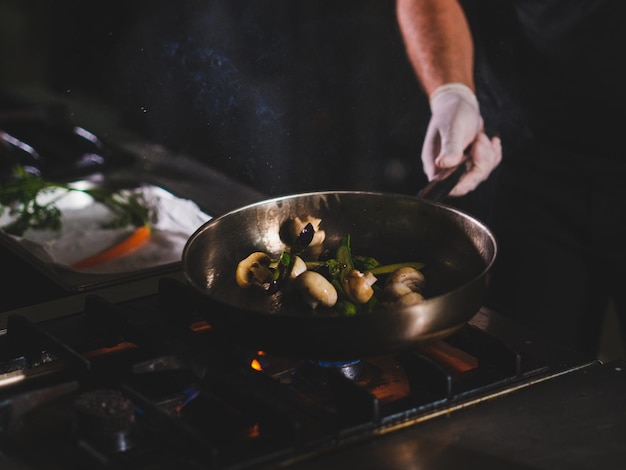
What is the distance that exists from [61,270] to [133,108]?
38 cm

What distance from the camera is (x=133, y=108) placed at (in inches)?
63.8

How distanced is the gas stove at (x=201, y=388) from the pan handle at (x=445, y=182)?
37cm

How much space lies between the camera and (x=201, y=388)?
3.13 ft

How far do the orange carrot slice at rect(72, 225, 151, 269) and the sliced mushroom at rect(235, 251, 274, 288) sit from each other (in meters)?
0.45

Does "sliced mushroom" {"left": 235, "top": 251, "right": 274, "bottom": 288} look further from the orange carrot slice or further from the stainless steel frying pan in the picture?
the orange carrot slice

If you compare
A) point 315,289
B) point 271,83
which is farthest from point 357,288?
point 271,83

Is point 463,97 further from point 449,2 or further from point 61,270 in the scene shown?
point 61,270

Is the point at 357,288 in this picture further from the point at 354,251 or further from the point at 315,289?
the point at 354,251

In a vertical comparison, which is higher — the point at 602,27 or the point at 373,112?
the point at 602,27

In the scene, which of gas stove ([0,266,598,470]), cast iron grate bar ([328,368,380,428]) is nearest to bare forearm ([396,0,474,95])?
gas stove ([0,266,598,470])

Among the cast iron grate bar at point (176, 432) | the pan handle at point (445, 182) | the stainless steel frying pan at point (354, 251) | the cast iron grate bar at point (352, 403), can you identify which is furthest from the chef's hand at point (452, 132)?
the cast iron grate bar at point (176, 432)

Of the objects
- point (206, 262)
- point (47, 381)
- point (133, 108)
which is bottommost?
point (47, 381)

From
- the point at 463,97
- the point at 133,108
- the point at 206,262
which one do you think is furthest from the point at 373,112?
the point at 206,262

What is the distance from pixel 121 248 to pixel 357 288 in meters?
0.62
